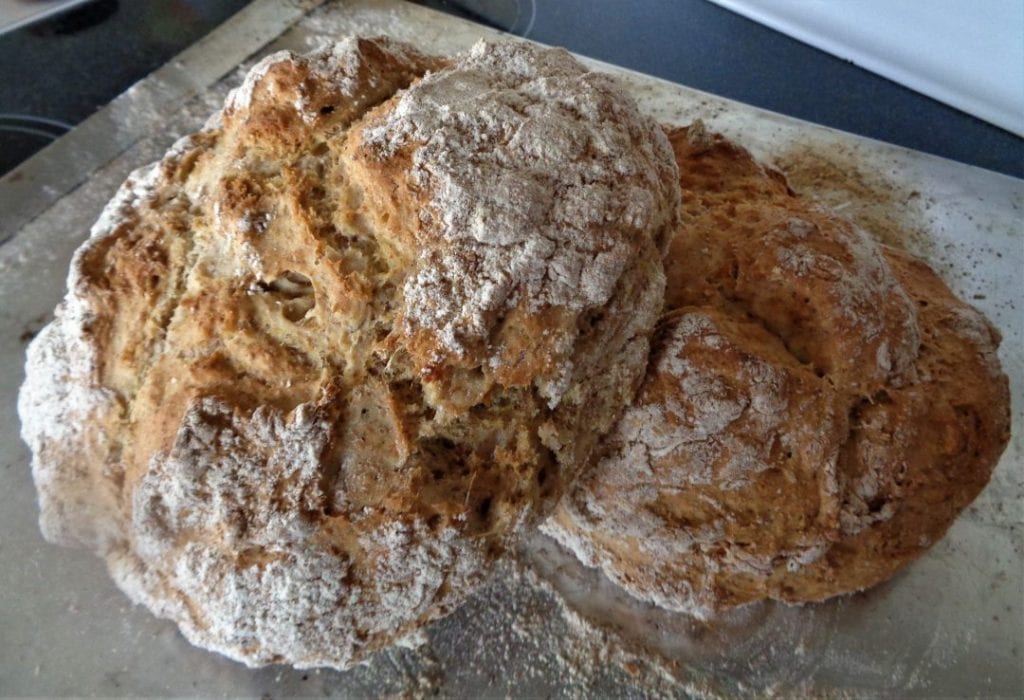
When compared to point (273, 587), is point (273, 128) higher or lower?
higher

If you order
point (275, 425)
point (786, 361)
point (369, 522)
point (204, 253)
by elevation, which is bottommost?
point (369, 522)

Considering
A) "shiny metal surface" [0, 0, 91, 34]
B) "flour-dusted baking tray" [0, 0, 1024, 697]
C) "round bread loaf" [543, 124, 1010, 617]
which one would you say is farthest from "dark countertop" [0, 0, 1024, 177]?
"round bread loaf" [543, 124, 1010, 617]

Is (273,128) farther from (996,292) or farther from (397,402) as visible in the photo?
(996,292)

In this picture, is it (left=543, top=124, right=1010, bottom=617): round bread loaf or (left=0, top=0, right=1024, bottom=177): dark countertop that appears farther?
(left=0, top=0, right=1024, bottom=177): dark countertop

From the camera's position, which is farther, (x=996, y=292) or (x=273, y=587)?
(x=996, y=292)

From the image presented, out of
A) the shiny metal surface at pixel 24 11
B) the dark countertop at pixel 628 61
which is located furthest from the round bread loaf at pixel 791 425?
the shiny metal surface at pixel 24 11

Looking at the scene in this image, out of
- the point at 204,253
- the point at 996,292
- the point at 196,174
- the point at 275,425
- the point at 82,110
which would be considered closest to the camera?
the point at 275,425

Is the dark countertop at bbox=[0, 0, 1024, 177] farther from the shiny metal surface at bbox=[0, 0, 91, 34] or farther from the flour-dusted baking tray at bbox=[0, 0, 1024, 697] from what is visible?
the flour-dusted baking tray at bbox=[0, 0, 1024, 697]

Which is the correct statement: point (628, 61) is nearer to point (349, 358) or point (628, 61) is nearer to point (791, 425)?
point (791, 425)

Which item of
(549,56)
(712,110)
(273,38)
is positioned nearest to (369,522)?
(549,56)
